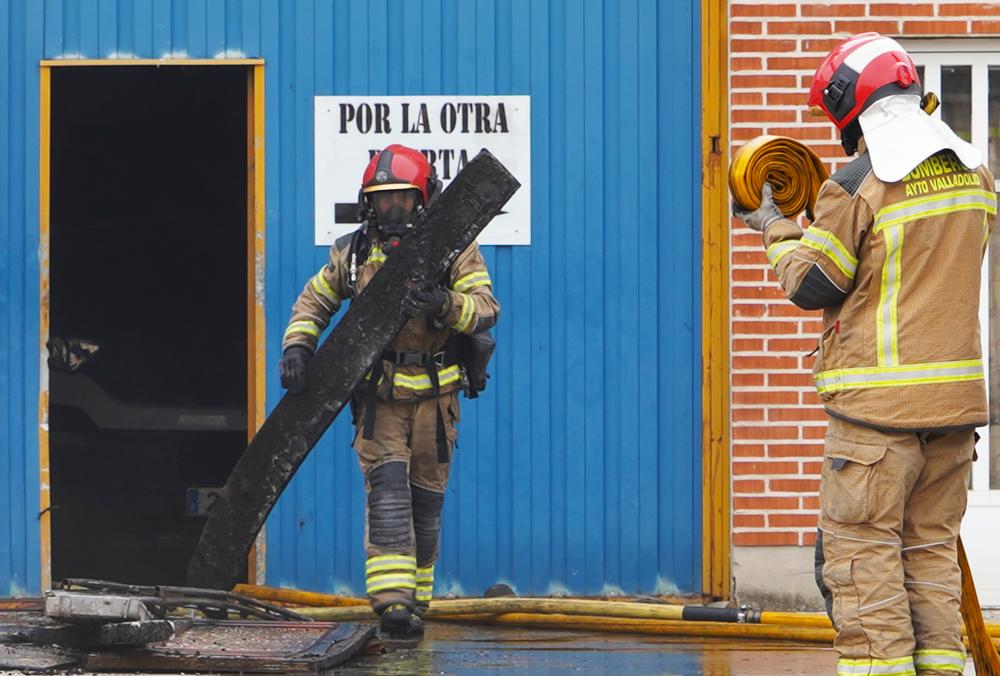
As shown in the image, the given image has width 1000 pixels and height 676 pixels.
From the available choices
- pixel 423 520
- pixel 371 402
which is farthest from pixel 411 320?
pixel 423 520

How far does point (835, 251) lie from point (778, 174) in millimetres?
586

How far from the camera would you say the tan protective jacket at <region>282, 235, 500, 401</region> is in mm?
6793

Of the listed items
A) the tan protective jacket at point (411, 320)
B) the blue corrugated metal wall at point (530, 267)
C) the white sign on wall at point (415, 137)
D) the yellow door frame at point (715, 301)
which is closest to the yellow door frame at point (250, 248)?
the blue corrugated metal wall at point (530, 267)

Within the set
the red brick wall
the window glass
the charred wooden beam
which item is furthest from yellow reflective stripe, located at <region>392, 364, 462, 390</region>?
the window glass

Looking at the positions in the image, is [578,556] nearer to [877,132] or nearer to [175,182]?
[877,132]

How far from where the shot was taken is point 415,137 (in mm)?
8023

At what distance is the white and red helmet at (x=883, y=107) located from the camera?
16.5 ft

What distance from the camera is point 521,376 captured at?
8109 millimetres

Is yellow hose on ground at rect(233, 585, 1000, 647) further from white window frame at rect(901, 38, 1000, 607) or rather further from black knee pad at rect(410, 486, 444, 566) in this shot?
white window frame at rect(901, 38, 1000, 607)

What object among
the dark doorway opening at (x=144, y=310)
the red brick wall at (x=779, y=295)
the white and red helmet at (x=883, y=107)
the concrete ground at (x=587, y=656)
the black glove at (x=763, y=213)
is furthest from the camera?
the dark doorway opening at (x=144, y=310)

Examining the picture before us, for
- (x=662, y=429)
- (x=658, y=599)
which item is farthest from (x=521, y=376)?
(x=658, y=599)

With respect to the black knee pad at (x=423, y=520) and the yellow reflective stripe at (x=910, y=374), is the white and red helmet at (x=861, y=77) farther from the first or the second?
the black knee pad at (x=423, y=520)

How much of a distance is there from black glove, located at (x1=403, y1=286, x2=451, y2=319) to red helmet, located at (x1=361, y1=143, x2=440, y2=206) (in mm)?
467

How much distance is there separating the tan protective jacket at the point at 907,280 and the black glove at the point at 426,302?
6.10 feet
